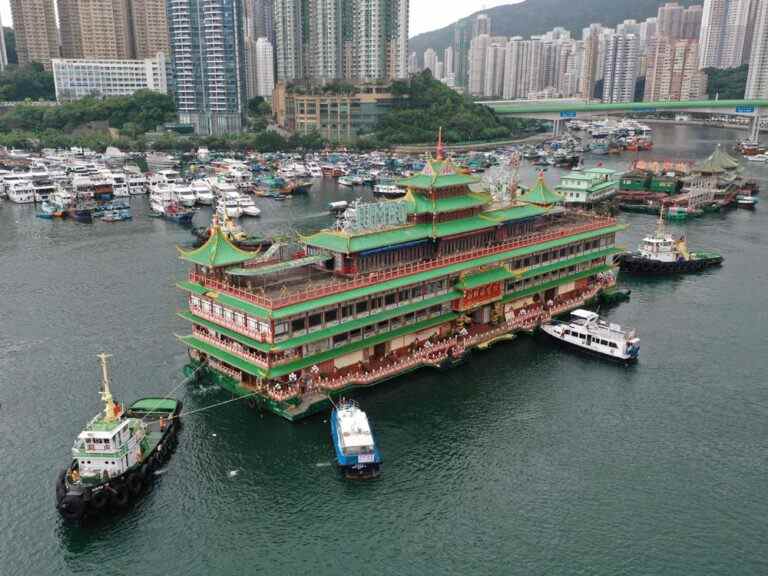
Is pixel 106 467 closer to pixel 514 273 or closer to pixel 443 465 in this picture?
pixel 443 465

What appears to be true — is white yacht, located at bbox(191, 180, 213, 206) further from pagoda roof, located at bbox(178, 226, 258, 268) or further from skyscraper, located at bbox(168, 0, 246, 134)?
pagoda roof, located at bbox(178, 226, 258, 268)

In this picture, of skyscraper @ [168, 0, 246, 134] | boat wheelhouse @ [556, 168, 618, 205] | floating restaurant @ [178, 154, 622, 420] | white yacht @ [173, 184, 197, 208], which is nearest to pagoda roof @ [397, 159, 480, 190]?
floating restaurant @ [178, 154, 622, 420]

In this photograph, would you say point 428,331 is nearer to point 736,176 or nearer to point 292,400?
point 292,400

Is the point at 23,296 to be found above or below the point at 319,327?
below

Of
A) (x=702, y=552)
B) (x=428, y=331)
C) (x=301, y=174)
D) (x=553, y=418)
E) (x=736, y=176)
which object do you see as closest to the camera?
(x=702, y=552)

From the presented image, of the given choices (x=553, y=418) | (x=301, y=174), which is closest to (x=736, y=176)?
(x=301, y=174)

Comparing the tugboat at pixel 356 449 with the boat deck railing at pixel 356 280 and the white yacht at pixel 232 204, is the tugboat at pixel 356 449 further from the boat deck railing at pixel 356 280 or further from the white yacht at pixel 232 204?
the white yacht at pixel 232 204
